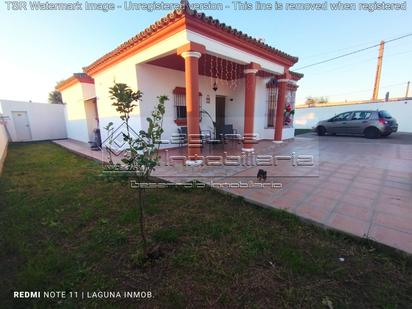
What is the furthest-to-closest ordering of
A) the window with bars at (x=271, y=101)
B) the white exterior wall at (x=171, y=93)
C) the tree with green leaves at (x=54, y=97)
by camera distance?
the tree with green leaves at (x=54, y=97) < the window with bars at (x=271, y=101) < the white exterior wall at (x=171, y=93)

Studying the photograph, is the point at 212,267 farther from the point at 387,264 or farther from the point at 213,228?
the point at 387,264

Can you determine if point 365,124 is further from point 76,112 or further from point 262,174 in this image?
point 76,112

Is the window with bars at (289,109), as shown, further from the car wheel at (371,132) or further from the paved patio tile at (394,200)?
the paved patio tile at (394,200)

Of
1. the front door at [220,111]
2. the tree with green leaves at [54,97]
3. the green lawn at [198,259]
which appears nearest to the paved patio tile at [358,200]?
the green lawn at [198,259]

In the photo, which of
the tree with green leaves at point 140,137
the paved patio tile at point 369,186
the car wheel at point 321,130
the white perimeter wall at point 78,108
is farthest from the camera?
the car wheel at point 321,130

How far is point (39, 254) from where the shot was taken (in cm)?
205

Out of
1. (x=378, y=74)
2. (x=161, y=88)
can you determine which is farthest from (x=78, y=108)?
(x=378, y=74)

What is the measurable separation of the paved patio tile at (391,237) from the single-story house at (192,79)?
3663mm

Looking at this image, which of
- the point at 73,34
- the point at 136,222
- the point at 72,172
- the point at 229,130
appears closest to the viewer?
the point at 136,222

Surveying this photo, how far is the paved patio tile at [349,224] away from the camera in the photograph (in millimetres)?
2193

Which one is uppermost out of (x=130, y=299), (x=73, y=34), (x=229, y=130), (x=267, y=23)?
(x=267, y=23)

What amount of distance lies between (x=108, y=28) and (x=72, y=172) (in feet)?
16.4

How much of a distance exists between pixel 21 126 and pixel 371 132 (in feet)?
69.2

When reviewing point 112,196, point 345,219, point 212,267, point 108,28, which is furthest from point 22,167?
point 345,219
